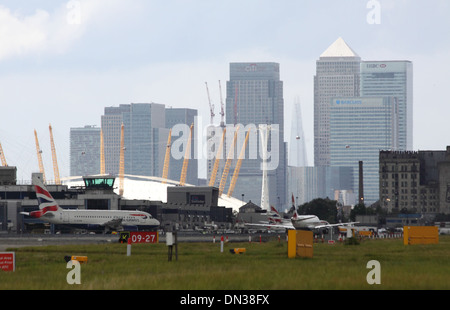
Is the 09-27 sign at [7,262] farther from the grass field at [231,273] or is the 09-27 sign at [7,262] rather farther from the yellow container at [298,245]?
the yellow container at [298,245]

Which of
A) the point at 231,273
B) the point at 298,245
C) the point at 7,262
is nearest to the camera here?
the point at 231,273

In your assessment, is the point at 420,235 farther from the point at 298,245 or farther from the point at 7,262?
the point at 7,262

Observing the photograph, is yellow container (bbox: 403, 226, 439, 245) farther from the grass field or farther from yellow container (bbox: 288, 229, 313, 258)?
yellow container (bbox: 288, 229, 313, 258)

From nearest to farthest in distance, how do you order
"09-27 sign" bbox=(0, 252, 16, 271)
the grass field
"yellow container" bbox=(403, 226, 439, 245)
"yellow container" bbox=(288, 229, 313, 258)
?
the grass field < "09-27 sign" bbox=(0, 252, 16, 271) < "yellow container" bbox=(288, 229, 313, 258) < "yellow container" bbox=(403, 226, 439, 245)

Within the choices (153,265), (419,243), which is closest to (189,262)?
(153,265)

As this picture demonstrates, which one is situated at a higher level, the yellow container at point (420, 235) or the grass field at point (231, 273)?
the grass field at point (231, 273)

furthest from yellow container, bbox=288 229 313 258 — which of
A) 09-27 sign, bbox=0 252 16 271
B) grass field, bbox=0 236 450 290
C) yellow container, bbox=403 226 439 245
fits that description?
yellow container, bbox=403 226 439 245

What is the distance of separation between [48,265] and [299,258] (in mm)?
18199

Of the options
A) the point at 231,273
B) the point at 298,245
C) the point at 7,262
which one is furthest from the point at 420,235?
the point at 231,273

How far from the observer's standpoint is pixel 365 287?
149 feet

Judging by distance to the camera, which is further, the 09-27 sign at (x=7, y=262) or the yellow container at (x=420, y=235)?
the yellow container at (x=420, y=235)

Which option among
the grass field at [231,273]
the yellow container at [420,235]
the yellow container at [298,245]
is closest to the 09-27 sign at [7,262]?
the grass field at [231,273]

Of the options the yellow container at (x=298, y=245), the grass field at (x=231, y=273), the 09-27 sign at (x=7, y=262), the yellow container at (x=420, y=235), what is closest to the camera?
the grass field at (x=231, y=273)
